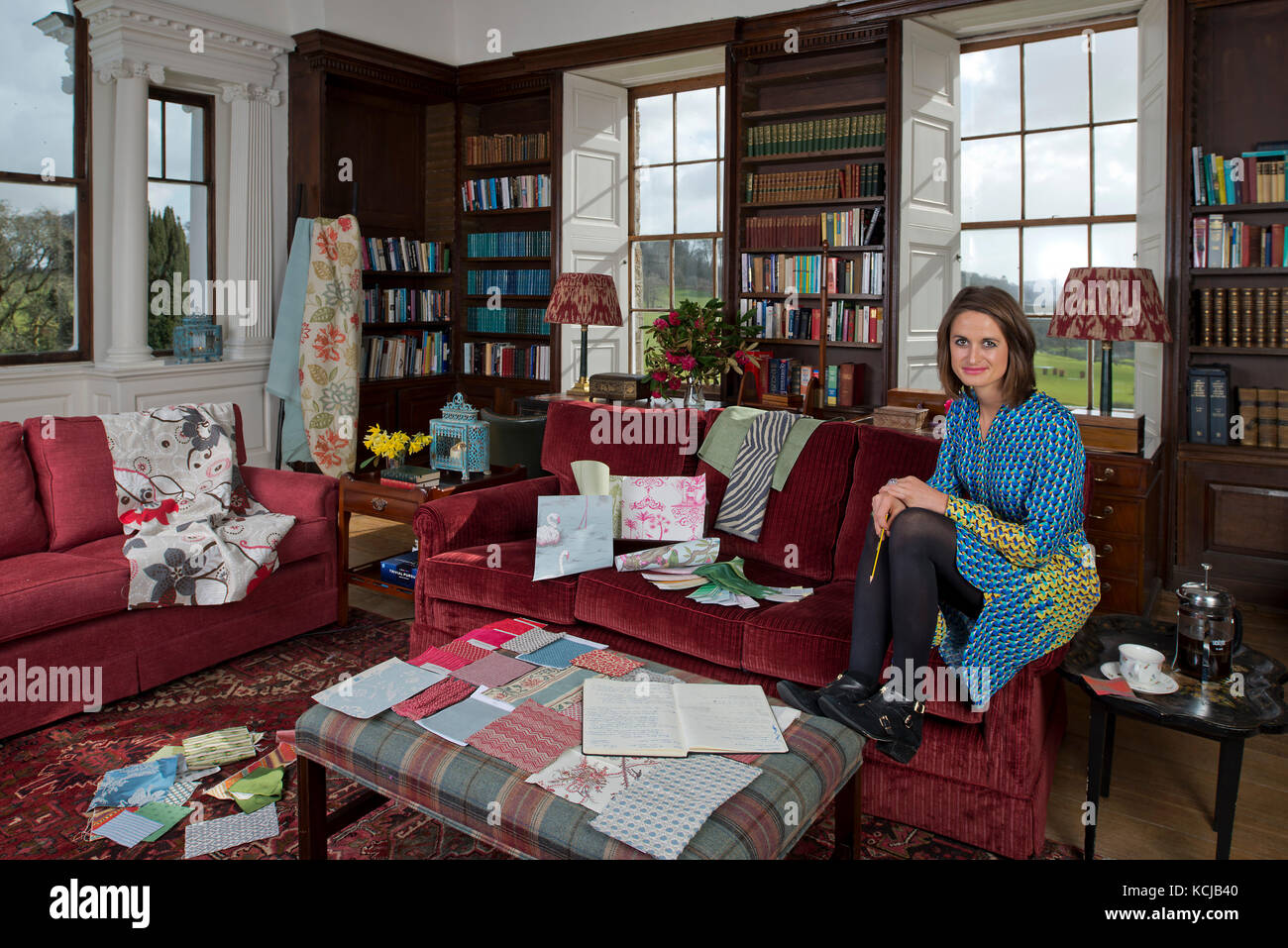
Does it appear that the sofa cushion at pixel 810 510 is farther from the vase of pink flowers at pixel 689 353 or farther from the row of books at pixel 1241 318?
the row of books at pixel 1241 318

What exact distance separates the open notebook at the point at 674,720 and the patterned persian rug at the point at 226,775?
1.64 ft

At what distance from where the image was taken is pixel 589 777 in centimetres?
183

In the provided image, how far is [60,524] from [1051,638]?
3316 millimetres

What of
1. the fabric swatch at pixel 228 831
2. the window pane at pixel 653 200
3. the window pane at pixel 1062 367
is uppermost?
the window pane at pixel 653 200

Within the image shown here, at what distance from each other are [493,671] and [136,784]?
3.78ft

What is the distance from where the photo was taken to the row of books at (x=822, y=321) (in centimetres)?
548

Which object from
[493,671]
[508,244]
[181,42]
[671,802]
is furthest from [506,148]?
[671,802]

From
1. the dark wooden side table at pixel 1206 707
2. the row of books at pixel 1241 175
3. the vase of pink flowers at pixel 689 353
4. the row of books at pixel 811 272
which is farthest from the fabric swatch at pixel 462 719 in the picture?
the row of books at pixel 1241 175

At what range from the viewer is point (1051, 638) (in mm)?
2377

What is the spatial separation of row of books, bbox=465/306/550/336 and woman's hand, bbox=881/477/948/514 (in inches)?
182

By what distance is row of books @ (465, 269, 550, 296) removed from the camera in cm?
688

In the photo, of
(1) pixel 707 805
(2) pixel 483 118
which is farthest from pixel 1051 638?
(2) pixel 483 118

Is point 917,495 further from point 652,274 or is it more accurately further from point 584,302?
point 652,274

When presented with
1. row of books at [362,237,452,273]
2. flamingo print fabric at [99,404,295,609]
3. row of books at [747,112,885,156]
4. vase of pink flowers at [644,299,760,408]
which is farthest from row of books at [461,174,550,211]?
flamingo print fabric at [99,404,295,609]
